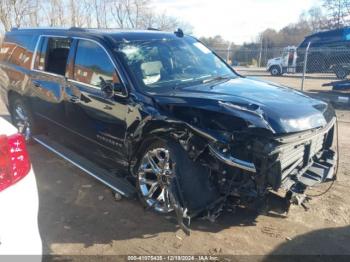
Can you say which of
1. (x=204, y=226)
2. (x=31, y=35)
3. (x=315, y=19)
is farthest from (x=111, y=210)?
(x=315, y=19)

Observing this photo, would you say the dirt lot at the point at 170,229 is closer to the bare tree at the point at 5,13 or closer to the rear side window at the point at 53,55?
the rear side window at the point at 53,55

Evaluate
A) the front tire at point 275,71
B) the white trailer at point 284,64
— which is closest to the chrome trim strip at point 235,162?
the white trailer at point 284,64

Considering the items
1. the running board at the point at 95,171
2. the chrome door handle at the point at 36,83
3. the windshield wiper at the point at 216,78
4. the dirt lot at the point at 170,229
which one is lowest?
the dirt lot at the point at 170,229

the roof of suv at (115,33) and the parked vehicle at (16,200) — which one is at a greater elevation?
the roof of suv at (115,33)

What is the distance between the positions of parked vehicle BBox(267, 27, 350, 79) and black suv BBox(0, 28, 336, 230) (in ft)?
54.4

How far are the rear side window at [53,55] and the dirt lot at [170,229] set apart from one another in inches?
69.5

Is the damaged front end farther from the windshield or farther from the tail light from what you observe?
the tail light

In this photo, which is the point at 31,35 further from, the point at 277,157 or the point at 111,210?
the point at 277,157

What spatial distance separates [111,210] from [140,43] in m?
2.03

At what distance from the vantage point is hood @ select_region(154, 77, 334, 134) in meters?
3.40

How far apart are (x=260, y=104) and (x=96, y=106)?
6.56 feet

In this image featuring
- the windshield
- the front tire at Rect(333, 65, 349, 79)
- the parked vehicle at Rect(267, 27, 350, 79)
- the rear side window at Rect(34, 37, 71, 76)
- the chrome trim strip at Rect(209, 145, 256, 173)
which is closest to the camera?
the chrome trim strip at Rect(209, 145, 256, 173)

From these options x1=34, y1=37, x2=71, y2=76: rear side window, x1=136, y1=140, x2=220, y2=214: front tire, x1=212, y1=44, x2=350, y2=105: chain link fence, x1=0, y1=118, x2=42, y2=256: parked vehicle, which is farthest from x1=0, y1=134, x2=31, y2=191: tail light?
x1=212, y1=44, x2=350, y2=105: chain link fence

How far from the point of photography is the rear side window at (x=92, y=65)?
174 inches
